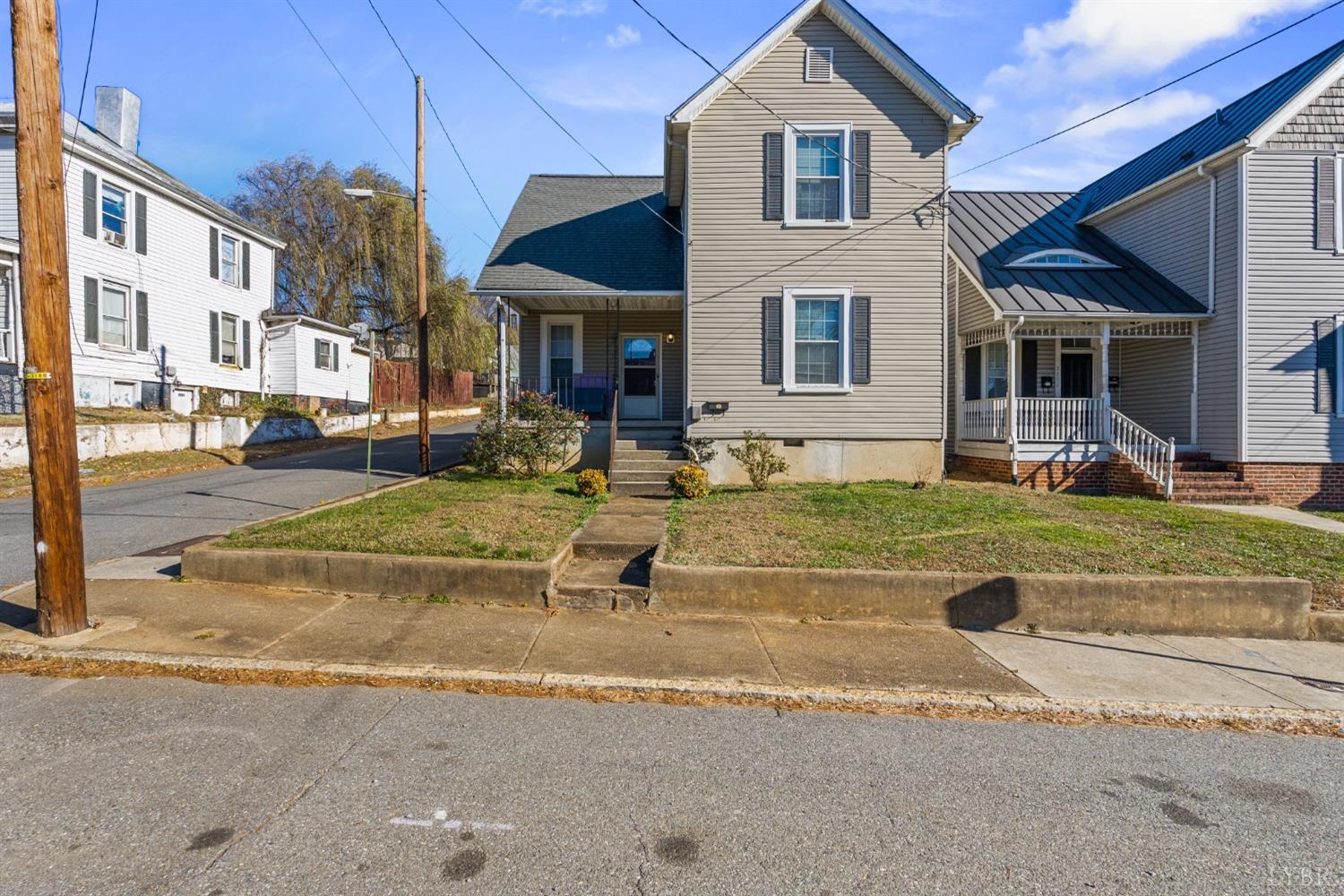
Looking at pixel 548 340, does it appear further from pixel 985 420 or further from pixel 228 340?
pixel 228 340

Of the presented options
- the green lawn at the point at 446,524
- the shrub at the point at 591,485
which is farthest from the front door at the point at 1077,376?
the green lawn at the point at 446,524

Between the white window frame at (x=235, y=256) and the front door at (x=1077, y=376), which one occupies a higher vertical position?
A: the white window frame at (x=235, y=256)

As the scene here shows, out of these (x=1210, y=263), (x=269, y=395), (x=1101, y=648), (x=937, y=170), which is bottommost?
(x=1101, y=648)

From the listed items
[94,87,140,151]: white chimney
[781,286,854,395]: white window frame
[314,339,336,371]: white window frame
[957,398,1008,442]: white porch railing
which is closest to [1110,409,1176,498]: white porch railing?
[957,398,1008,442]: white porch railing

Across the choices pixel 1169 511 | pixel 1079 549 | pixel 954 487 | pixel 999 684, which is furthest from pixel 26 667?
pixel 1169 511

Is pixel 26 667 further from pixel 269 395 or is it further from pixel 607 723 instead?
pixel 269 395

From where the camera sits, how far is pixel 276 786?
3391 millimetres

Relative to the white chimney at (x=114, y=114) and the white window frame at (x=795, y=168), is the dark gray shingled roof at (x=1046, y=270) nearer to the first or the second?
the white window frame at (x=795, y=168)

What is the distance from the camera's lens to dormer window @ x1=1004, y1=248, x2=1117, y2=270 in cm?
1536

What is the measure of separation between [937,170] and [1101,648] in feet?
31.8

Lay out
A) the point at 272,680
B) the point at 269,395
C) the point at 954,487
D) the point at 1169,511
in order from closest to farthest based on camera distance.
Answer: the point at 272,680
the point at 1169,511
the point at 954,487
the point at 269,395

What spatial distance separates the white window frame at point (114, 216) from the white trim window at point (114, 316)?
1137mm

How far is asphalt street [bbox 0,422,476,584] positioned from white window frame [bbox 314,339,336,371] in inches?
373

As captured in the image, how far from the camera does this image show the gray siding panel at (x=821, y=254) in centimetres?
1295
